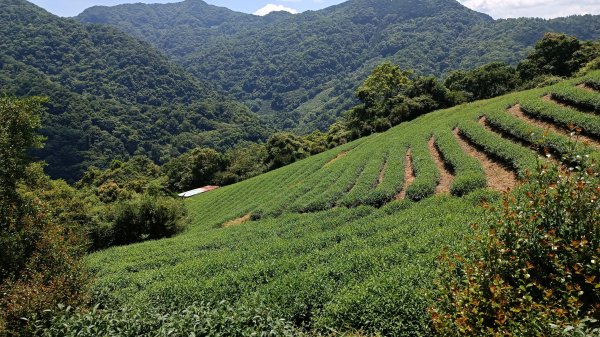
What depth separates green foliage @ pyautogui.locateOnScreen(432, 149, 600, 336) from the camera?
5457 millimetres

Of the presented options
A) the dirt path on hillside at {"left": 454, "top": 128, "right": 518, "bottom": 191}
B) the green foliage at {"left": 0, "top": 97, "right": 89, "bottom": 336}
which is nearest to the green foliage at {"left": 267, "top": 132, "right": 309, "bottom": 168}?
the dirt path on hillside at {"left": 454, "top": 128, "right": 518, "bottom": 191}

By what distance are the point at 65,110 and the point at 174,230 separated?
123 meters

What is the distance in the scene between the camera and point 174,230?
34.4 meters

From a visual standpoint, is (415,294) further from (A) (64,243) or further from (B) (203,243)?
(B) (203,243)

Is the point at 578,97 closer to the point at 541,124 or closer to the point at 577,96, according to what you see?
the point at 577,96

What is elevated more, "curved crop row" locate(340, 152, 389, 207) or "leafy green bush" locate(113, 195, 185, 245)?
"curved crop row" locate(340, 152, 389, 207)

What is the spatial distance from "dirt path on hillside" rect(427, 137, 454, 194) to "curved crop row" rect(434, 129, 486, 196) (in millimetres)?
436

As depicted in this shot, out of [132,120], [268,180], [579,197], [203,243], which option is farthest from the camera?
[132,120]

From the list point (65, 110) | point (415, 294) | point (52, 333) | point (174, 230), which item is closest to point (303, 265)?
point (415, 294)

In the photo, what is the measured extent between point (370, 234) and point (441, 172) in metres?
10.3

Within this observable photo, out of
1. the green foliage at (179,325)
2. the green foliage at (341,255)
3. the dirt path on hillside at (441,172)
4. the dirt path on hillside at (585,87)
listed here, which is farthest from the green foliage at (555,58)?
the green foliage at (179,325)

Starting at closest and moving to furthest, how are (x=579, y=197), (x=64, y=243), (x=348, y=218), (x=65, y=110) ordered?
(x=579, y=197) < (x=64, y=243) < (x=348, y=218) < (x=65, y=110)

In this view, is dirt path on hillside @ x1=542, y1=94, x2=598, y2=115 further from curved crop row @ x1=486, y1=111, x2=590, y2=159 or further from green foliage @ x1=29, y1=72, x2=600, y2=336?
curved crop row @ x1=486, y1=111, x2=590, y2=159

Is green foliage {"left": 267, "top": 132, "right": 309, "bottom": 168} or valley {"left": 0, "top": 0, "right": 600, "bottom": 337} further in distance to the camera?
green foliage {"left": 267, "top": 132, "right": 309, "bottom": 168}
